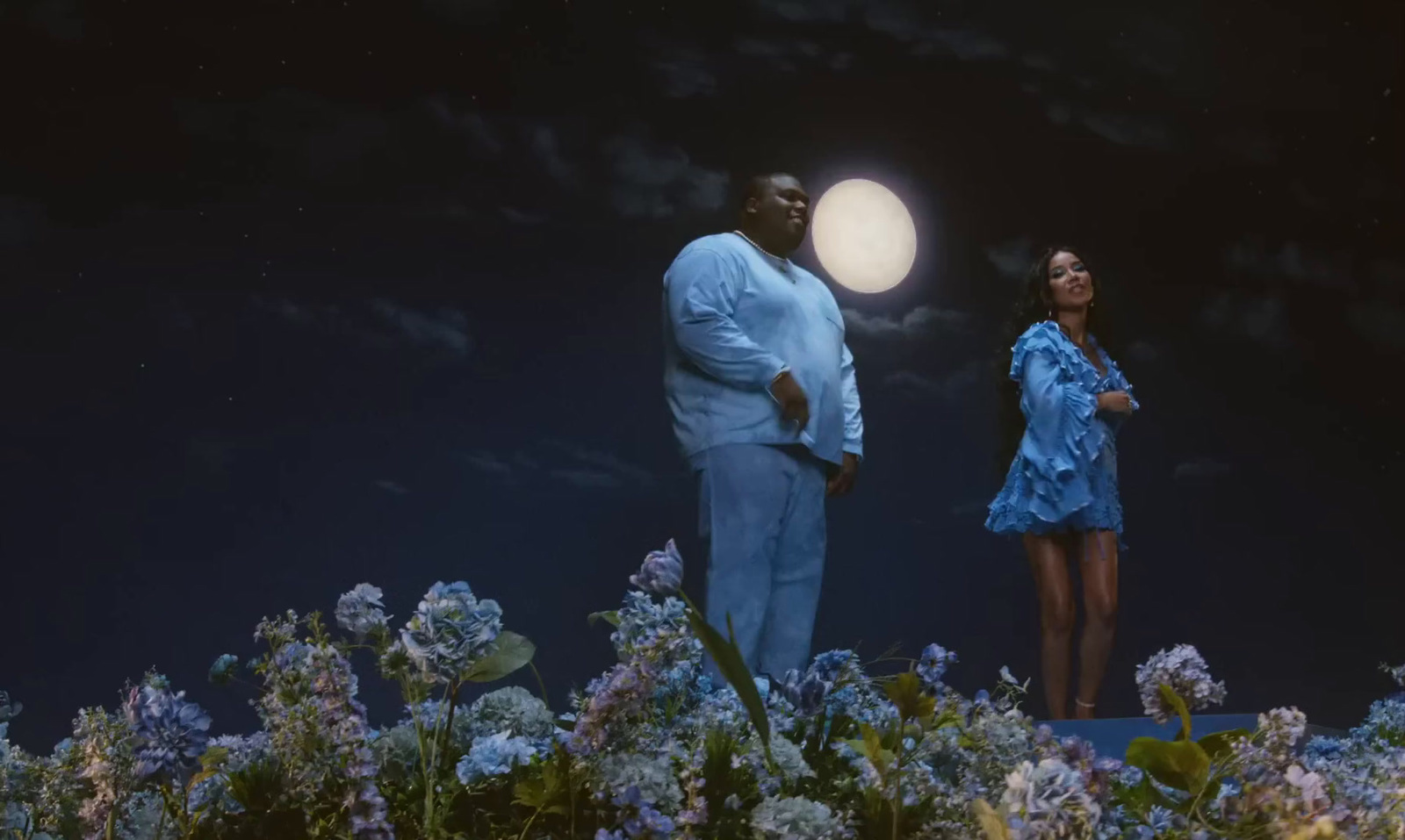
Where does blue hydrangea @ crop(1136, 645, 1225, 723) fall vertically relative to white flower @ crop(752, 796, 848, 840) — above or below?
above

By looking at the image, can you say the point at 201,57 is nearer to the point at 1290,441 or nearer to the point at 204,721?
the point at 204,721

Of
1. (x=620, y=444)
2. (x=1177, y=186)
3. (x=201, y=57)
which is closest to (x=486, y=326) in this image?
(x=620, y=444)

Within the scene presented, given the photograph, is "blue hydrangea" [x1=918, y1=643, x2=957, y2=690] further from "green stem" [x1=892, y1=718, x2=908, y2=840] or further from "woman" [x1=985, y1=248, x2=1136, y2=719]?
"woman" [x1=985, y1=248, x2=1136, y2=719]

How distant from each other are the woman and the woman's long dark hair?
0.19 metres

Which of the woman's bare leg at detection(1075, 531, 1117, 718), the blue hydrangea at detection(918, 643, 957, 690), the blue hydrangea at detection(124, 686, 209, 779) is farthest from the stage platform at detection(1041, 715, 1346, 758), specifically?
the blue hydrangea at detection(124, 686, 209, 779)

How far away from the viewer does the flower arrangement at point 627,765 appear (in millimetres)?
946

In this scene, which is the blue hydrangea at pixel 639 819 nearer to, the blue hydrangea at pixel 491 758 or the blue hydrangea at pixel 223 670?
the blue hydrangea at pixel 491 758

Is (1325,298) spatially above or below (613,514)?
above

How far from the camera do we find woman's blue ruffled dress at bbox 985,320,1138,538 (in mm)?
3734

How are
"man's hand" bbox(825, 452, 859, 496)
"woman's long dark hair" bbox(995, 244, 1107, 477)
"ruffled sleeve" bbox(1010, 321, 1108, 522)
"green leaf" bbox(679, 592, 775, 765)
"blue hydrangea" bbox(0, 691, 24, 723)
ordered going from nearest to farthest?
"green leaf" bbox(679, 592, 775, 765) → "blue hydrangea" bbox(0, 691, 24, 723) → "man's hand" bbox(825, 452, 859, 496) → "ruffled sleeve" bbox(1010, 321, 1108, 522) → "woman's long dark hair" bbox(995, 244, 1107, 477)

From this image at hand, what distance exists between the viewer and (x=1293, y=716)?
3.28ft

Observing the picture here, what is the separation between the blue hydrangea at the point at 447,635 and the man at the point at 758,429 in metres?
2.31

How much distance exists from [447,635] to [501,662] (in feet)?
0.24

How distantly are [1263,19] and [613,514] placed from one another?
12.4ft
